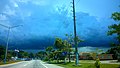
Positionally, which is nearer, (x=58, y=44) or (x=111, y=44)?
(x=111, y=44)

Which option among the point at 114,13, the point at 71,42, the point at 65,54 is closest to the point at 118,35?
the point at 114,13

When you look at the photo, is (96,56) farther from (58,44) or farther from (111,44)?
(58,44)

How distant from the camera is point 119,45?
2825 cm

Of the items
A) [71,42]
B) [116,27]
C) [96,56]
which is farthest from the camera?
[71,42]

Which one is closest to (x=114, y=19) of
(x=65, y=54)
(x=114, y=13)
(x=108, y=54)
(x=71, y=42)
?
(x=114, y=13)

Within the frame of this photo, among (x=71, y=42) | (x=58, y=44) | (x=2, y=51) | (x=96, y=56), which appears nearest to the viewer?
(x=96, y=56)

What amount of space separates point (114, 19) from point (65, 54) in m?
40.9

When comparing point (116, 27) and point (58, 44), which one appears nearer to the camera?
point (116, 27)

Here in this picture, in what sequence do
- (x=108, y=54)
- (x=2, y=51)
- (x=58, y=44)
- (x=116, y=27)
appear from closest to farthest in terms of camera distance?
1. (x=116, y=27)
2. (x=58, y=44)
3. (x=108, y=54)
4. (x=2, y=51)

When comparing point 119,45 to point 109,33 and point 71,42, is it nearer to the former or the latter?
point 109,33

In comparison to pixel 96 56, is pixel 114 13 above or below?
above

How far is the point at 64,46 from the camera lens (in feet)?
219

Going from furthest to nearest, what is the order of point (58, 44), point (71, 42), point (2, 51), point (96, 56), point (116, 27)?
1. point (2, 51)
2. point (58, 44)
3. point (71, 42)
4. point (96, 56)
5. point (116, 27)

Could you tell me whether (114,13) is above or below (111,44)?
above
